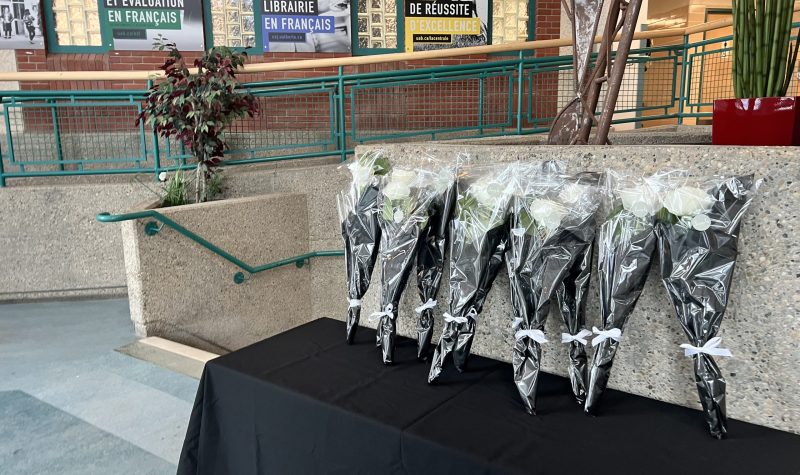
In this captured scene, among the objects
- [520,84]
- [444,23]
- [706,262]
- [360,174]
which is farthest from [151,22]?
[706,262]

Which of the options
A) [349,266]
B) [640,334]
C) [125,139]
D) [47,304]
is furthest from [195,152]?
[640,334]

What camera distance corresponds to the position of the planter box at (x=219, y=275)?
11.0ft

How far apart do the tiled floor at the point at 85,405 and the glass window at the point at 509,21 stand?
207 inches

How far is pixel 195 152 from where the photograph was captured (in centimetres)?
427

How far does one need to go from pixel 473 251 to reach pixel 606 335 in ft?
1.06

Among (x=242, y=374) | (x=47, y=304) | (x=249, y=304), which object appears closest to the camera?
(x=242, y=374)

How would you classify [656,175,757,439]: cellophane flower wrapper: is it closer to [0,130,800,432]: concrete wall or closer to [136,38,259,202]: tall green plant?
[0,130,800,432]: concrete wall

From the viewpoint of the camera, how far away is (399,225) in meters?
1.38

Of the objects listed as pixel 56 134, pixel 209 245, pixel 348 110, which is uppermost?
Result: pixel 348 110

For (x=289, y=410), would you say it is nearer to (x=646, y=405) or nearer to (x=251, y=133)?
(x=646, y=405)

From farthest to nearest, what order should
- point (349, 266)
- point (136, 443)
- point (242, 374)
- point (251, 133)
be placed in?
point (251, 133)
point (136, 443)
point (349, 266)
point (242, 374)

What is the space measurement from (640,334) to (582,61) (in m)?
0.88

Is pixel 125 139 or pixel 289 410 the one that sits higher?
pixel 125 139

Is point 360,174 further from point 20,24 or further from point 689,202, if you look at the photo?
point 20,24
